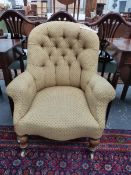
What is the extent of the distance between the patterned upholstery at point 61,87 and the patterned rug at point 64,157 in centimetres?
26

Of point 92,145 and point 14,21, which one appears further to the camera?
point 14,21

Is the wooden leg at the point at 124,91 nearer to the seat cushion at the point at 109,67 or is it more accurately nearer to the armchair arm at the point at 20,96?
the seat cushion at the point at 109,67

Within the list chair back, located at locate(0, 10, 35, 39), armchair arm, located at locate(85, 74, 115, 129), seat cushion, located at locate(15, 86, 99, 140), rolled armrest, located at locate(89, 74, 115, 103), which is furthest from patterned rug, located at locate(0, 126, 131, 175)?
chair back, located at locate(0, 10, 35, 39)

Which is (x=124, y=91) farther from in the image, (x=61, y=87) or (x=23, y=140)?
(x=23, y=140)

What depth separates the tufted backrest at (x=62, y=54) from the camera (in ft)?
4.33

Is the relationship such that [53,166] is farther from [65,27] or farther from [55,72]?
[65,27]

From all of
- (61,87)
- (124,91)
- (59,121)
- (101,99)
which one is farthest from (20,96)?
(124,91)

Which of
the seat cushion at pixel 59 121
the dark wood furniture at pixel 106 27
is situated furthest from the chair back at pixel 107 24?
the seat cushion at pixel 59 121

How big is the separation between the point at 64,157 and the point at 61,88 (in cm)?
59

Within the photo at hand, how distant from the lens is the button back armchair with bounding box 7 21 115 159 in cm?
107

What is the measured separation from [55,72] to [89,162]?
0.82m

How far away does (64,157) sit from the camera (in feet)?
4.14

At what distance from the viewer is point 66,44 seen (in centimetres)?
139

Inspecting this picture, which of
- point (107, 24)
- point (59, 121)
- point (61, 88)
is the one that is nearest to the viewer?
point (59, 121)
